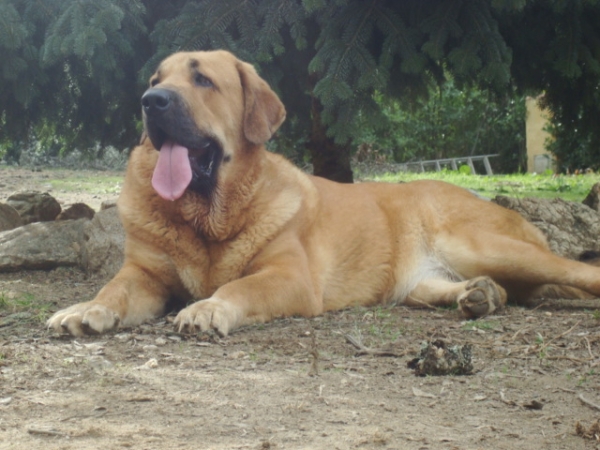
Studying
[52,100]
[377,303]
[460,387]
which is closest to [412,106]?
[377,303]

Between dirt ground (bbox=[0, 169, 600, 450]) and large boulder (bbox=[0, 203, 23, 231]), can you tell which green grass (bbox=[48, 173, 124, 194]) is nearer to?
large boulder (bbox=[0, 203, 23, 231])

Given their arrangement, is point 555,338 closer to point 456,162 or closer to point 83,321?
point 83,321

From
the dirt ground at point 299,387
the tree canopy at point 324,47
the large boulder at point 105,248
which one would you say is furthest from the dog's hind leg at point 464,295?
the large boulder at point 105,248

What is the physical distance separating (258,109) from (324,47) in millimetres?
915

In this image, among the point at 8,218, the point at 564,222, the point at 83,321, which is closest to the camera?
the point at 83,321

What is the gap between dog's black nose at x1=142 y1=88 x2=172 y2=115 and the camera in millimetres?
4082

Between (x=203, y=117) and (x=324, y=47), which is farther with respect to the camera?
(x=324, y=47)

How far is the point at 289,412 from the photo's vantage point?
2547mm

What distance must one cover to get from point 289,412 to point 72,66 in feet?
14.8

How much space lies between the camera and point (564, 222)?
611 centimetres

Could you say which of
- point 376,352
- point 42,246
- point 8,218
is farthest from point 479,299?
point 8,218

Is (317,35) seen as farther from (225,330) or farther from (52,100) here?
(225,330)

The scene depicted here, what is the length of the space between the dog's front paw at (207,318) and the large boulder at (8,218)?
3.54 meters

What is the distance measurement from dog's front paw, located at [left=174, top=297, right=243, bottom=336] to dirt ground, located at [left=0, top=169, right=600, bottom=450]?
0.20ft
